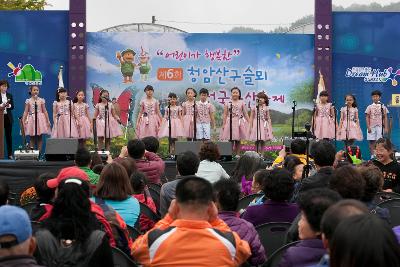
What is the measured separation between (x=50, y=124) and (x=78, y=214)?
1264cm

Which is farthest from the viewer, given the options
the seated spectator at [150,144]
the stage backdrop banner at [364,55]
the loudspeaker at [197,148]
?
the stage backdrop banner at [364,55]

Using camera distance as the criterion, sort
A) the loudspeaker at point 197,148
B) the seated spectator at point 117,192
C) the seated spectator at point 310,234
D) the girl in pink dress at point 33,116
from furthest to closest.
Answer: the girl in pink dress at point 33,116
the loudspeaker at point 197,148
the seated spectator at point 117,192
the seated spectator at point 310,234

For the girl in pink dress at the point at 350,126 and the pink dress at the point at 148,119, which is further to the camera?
the girl in pink dress at the point at 350,126

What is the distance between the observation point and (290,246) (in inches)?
143

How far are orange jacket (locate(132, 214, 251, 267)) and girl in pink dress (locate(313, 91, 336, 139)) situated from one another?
12.3m

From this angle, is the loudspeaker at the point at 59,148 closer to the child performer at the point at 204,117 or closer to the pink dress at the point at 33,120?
the pink dress at the point at 33,120

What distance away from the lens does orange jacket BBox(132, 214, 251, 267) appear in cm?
352

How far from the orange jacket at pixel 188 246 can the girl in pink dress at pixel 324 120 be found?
40.4 ft

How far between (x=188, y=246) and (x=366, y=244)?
1.49 metres

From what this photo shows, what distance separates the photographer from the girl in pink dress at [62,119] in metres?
15.5

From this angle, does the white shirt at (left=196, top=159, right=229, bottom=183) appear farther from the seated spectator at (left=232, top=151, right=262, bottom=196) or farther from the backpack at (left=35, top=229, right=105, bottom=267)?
the backpack at (left=35, top=229, right=105, bottom=267)

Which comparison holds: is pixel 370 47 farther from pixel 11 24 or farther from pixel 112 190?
pixel 112 190

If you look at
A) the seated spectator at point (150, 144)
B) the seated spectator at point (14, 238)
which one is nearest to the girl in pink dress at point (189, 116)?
the seated spectator at point (150, 144)

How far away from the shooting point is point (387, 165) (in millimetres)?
7777
